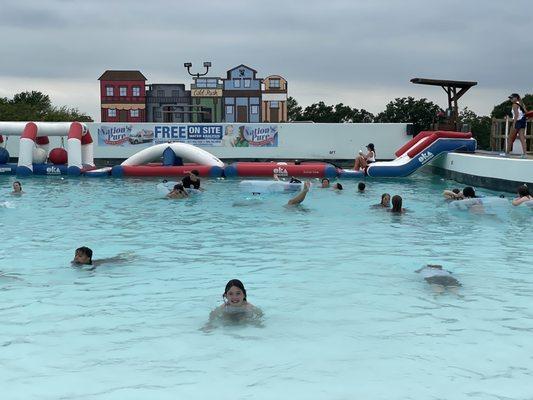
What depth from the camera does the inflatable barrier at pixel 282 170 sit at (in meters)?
20.4

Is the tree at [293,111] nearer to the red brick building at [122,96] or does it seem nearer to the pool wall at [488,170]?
the red brick building at [122,96]

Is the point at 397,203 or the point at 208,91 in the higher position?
the point at 208,91

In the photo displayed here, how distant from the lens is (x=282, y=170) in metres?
20.4

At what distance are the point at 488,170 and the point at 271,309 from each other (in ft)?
41.9

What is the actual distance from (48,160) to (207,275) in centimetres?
1605

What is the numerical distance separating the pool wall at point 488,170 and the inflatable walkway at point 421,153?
48 cm

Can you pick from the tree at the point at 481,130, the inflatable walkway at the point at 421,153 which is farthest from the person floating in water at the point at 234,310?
the tree at the point at 481,130

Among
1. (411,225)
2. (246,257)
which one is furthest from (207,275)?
(411,225)

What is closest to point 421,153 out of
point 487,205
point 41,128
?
point 487,205

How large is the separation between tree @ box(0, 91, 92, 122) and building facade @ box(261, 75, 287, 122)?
48.8ft

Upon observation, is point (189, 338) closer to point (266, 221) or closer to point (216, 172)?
point (266, 221)

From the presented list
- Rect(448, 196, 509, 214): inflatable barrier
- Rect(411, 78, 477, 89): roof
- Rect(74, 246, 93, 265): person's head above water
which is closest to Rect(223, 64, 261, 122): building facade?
Rect(411, 78, 477, 89): roof

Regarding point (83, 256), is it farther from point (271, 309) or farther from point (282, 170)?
point (282, 170)

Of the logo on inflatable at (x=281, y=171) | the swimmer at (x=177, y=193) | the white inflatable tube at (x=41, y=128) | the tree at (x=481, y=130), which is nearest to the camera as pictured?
the swimmer at (x=177, y=193)
